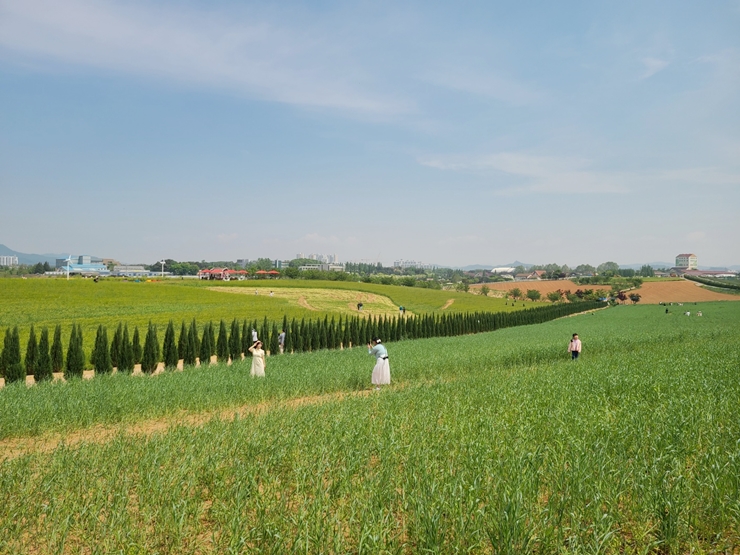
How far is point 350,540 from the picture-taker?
14.3 ft

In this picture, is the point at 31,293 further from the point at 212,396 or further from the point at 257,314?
the point at 212,396

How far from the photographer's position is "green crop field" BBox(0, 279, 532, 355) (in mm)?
39031

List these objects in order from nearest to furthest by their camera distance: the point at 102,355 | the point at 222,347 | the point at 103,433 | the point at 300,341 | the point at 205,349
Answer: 1. the point at 103,433
2. the point at 102,355
3. the point at 205,349
4. the point at 222,347
5. the point at 300,341

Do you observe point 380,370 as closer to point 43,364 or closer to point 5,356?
point 43,364

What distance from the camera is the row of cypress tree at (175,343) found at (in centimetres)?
2066

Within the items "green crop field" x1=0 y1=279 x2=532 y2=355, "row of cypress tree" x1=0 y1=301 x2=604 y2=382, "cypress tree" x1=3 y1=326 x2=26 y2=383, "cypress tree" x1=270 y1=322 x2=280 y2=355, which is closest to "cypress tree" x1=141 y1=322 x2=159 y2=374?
"row of cypress tree" x1=0 y1=301 x2=604 y2=382

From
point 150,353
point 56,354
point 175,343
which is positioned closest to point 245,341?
point 175,343

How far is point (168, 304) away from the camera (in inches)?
1980

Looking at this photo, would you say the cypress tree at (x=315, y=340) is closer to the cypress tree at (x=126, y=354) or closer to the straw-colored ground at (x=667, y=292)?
the cypress tree at (x=126, y=354)

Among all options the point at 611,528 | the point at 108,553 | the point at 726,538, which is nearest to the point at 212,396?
the point at 108,553

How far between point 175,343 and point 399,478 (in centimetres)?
2626

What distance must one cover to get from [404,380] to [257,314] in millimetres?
33238

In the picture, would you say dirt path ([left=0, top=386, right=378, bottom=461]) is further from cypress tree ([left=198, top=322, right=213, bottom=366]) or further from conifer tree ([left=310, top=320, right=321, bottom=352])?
conifer tree ([left=310, top=320, right=321, bottom=352])

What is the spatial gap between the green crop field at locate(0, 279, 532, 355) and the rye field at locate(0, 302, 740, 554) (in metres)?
26.2
